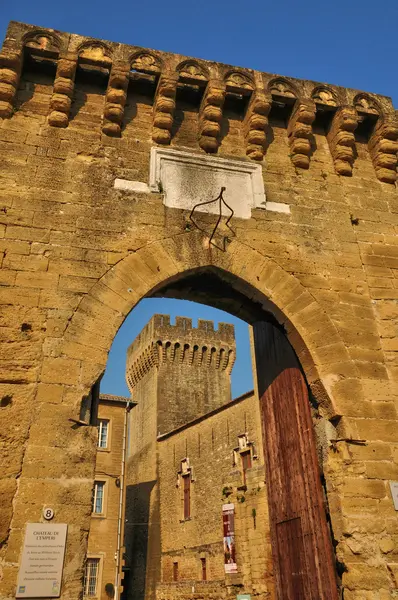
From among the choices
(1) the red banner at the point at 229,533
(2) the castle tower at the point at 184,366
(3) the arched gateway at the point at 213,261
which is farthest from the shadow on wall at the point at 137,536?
(3) the arched gateway at the point at 213,261

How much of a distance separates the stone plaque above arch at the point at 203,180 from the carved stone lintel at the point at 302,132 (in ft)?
1.95

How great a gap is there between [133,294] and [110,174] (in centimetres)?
151

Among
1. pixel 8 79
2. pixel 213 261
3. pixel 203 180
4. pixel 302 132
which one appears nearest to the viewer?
pixel 213 261

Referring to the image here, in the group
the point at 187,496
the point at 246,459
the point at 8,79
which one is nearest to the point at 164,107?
the point at 8,79

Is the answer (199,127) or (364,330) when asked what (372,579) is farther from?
(199,127)

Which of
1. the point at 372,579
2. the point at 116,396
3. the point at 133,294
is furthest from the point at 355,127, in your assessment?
the point at 116,396

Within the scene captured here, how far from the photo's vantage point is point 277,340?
6.25 m

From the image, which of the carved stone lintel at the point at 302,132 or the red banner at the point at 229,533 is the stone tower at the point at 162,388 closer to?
the red banner at the point at 229,533

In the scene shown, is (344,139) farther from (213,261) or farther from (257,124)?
(213,261)

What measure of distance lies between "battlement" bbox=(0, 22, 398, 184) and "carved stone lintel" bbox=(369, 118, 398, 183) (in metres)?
0.01

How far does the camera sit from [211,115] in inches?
240

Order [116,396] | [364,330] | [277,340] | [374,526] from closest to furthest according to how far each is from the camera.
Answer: [374,526] → [364,330] → [277,340] → [116,396]

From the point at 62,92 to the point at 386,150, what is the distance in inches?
161

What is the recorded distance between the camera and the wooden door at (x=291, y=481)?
499 centimetres
